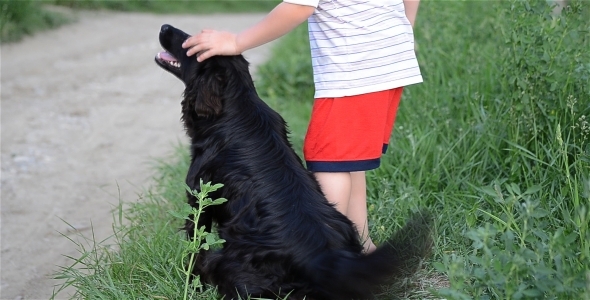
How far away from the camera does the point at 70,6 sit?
38.3ft

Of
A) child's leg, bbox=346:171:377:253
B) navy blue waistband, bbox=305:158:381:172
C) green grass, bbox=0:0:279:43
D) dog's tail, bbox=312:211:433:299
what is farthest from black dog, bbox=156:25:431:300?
green grass, bbox=0:0:279:43

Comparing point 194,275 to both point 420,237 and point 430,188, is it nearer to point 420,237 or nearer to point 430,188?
point 420,237

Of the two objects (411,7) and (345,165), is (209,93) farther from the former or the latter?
(411,7)

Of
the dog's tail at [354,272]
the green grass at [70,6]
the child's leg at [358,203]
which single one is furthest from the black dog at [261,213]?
the green grass at [70,6]

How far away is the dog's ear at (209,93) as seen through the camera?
9.04ft

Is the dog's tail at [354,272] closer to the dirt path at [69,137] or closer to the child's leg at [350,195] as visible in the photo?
the child's leg at [350,195]

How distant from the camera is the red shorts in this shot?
280cm

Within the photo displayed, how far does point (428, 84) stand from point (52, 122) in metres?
3.22

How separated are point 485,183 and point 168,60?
65.1 inches

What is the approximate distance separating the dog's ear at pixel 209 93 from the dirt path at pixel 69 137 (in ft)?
2.80

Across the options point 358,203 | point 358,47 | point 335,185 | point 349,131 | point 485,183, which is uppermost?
point 358,47

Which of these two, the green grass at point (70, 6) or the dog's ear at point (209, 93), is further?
the green grass at point (70, 6)

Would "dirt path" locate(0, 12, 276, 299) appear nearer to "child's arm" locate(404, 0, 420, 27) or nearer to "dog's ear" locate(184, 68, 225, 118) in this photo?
"dog's ear" locate(184, 68, 225, 118)

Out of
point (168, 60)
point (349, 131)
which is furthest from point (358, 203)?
point (168, 60)
